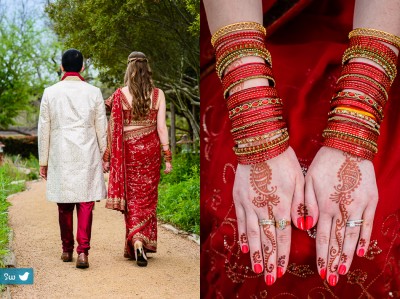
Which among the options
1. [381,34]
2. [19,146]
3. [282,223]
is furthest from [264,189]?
[19,146]

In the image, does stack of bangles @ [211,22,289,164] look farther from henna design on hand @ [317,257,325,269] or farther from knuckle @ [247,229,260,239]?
henna design on hand @ [317,257,325,269]

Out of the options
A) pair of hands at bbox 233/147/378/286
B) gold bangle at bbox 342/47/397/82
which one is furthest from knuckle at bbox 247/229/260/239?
gold bangle at bbox 342/47/397/82

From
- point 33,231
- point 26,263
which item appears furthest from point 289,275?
point 33,231

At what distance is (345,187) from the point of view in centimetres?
190

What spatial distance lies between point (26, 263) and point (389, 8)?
3223 millimetres

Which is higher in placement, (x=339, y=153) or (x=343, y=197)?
(x=339, y=153)

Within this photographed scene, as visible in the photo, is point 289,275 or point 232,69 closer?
point 232,69

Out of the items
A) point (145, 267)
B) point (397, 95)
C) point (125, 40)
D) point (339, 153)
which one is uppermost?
point (125, 40)

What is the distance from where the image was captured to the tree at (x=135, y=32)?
628cm

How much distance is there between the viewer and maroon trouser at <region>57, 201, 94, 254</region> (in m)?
4.35

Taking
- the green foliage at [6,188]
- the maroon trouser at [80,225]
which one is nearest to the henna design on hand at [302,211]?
the green foliage at [6,188]

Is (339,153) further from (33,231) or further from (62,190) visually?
(33,231)

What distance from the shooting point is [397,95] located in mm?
2049

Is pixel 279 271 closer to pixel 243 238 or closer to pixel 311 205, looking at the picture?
pixel 243 238
